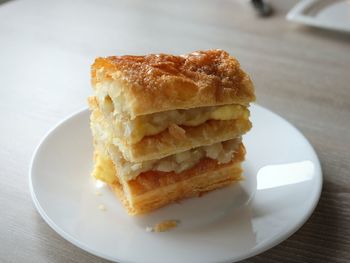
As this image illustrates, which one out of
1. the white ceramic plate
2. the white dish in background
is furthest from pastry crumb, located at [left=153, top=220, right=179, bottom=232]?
the white dish in background

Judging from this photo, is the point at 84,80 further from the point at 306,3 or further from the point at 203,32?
the point at 306,3

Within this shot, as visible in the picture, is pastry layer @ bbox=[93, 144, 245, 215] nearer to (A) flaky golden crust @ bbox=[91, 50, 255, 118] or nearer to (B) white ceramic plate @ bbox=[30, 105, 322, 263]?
(B) white ceramic plate @ bbox=[30, 105, 322, 263]

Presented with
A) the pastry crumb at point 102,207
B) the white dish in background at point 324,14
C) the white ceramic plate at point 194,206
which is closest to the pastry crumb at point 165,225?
the white ceramic plate at point 194,206

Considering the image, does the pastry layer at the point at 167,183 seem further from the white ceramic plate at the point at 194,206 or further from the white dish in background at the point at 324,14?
the white dish in background at the point at 324,14

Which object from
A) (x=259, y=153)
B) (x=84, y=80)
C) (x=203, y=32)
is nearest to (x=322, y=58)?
(x=203, y=32)

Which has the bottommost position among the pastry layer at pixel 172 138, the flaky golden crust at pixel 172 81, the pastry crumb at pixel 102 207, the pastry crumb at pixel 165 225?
the pastry crumb at pixel 102 207

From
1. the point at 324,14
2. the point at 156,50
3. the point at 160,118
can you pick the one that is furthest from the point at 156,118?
the point at 324,14

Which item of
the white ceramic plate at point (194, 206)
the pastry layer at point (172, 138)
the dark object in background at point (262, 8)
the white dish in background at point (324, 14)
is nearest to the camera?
the white ceramic plate at point (194, 206)

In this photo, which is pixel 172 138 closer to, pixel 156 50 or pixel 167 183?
pixel 167 183
